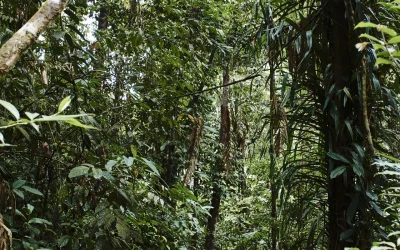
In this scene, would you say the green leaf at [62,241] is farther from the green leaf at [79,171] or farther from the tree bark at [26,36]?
the tree bark at [26,36]

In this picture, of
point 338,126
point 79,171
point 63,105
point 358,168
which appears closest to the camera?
point 63,105

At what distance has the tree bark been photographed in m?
0.94

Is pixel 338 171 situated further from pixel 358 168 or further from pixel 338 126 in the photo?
pixel 338 126

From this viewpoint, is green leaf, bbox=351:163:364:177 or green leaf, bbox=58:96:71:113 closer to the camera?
green leaf, bbox=58:96:71:113

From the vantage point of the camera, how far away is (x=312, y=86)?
2.01m

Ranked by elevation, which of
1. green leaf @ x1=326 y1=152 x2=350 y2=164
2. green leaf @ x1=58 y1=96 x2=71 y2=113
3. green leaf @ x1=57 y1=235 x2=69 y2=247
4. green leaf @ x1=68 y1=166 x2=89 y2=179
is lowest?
green leaf @ x1=57 y1=235 x2=69 y2=247

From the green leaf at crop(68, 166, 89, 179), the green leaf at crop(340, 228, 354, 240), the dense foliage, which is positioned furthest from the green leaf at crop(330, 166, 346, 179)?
the green leaf at crop(68, 166, 89, 179)

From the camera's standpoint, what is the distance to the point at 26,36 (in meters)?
1.01

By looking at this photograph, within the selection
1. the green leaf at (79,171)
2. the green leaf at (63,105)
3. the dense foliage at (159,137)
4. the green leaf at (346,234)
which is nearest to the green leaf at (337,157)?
the dense foliage at (159,137)

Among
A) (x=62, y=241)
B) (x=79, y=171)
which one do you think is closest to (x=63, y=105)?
(x=79, y=171)

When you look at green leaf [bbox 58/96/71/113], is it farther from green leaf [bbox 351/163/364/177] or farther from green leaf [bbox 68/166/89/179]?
green leaf [bbox 351/163/364/177]

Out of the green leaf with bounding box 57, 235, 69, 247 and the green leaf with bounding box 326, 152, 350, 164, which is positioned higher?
the green leaf with bounding box 326, 152, 350, 164

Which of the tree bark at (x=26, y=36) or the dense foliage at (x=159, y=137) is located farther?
the dense foliage at (x=159, y=137)

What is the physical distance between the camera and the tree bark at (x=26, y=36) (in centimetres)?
94
